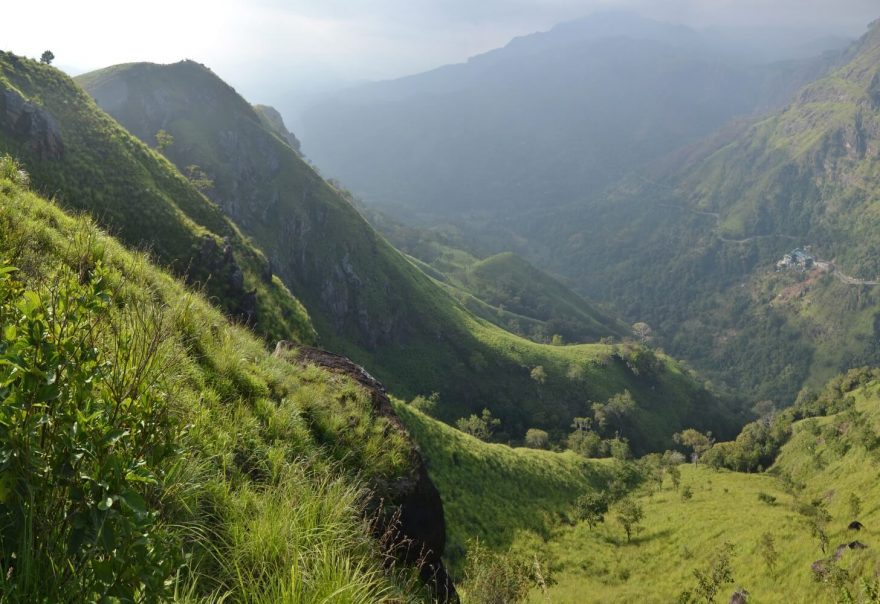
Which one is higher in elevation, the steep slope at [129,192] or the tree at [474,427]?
the steep slope at [129,192]

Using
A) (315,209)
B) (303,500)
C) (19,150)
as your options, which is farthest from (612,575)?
(315,209)

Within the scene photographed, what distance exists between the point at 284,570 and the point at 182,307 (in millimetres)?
6630

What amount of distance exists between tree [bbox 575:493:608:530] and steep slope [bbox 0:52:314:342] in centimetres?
3378

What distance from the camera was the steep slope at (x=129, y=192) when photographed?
3303cm

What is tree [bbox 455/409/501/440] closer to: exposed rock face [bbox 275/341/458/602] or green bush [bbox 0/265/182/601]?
exposed rock face [bbox 275/341/458/602]

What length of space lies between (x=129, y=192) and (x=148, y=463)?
43.6 meters

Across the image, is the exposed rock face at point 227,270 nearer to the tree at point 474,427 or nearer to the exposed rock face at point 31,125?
the exposed rock face at point 31,125

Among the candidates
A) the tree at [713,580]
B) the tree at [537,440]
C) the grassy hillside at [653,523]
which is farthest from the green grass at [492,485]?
the tree at [537,440]

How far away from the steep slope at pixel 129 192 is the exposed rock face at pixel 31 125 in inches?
2.5

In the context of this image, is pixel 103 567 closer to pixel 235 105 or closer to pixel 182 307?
pixel 182 307

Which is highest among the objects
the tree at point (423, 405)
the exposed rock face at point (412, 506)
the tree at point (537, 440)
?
the exposed rock face at point (412, 506)

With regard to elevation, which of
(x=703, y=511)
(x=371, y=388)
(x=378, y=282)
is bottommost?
(x=703, y=511)

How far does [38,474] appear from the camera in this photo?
2.59 m

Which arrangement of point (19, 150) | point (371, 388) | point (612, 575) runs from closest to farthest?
point (371, 388) < point (19, 150) < point (612, 575)
